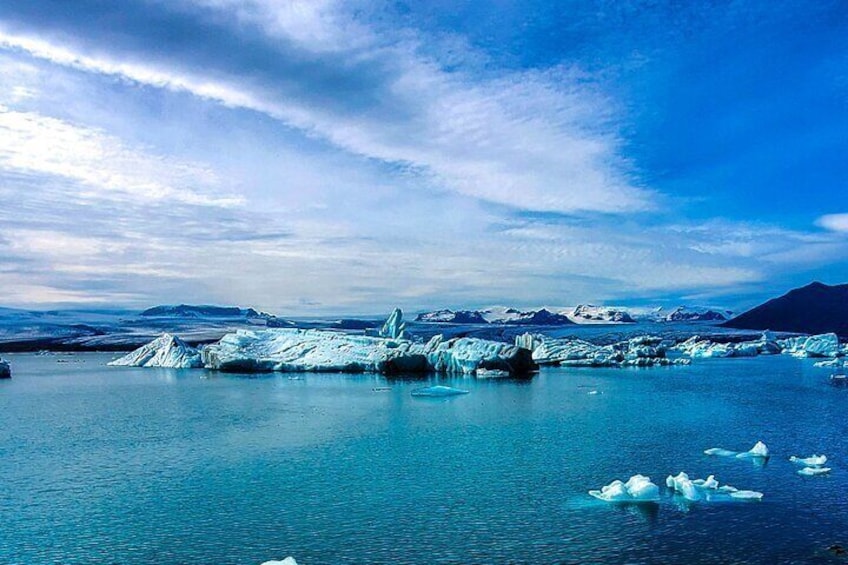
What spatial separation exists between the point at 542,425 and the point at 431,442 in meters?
4.34

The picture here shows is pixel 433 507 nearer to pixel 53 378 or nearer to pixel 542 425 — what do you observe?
pixel 542 425

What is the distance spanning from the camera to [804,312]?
124 meters

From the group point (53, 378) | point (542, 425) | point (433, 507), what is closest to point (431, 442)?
point (542, 425)

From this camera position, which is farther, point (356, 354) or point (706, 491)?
point (356, 354)

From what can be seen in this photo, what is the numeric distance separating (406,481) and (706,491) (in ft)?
17.9

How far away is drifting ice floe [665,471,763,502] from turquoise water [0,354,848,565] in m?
0.31

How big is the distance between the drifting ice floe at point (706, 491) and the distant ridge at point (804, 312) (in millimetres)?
120470

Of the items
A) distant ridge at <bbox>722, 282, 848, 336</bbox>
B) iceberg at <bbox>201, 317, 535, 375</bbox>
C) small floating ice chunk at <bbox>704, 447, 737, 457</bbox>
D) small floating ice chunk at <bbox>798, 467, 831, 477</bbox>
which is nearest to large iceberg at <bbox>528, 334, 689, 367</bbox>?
iceberg at <bbox>201, 317, 535, 375</bbox>

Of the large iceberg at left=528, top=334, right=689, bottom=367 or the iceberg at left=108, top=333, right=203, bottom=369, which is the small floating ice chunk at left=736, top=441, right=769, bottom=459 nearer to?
the large iceberg at left=528, top=334, right=689, bottom=367

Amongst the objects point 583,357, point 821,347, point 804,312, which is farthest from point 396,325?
point 804,312

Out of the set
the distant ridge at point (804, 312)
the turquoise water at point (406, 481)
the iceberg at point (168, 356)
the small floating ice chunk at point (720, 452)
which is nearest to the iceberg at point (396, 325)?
the iceberg at point (168, 356)

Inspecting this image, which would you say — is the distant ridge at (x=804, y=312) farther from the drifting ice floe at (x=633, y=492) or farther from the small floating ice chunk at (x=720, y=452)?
the drifting ice floe at (x=633, y=492)

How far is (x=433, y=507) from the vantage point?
11273 millimetres

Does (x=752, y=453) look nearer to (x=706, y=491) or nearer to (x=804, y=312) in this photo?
(x=706, y=491)
